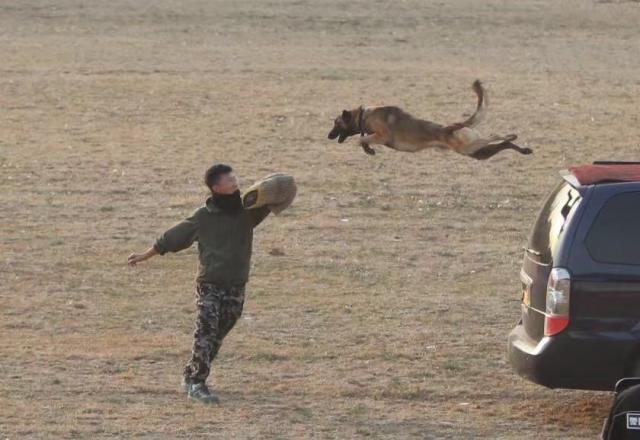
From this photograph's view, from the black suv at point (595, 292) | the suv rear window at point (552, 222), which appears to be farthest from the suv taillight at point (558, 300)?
the suv rear window at point (552, 222)

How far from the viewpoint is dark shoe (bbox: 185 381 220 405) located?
1041cm

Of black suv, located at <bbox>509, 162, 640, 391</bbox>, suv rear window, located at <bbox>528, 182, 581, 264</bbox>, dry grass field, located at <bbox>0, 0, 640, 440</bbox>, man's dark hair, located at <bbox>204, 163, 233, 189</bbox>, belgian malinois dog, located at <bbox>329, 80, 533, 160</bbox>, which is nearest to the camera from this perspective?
black suv, located at <bbox>509, 162, 640, 391</bbox>

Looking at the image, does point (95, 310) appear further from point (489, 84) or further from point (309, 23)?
point (309, 23)

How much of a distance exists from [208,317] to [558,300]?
7.60 ft

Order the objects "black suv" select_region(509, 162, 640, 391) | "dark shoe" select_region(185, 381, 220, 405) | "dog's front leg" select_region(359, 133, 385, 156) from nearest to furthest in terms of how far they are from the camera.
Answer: "black suv" select_region(509, 162, 640, 391) < "dark shoe" select_region(185, 381, 220, 405) < "dog's front leg" select_region(359, 133, 385, 156)

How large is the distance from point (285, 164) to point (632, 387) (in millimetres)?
12631

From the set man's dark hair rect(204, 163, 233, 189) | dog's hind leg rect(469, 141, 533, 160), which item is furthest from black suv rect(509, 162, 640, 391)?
dog's hind leg rect(469, 141, 533, 160)

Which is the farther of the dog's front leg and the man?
the dog's front leg

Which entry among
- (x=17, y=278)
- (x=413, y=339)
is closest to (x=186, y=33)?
(x=17, y=278)

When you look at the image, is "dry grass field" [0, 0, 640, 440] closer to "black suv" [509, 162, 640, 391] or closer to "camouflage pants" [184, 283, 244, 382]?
"camouflage pants" [184, 283, 244, 382]

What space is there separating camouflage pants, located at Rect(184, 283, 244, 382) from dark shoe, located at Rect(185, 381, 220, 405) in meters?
0.04

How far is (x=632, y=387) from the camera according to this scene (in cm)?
809

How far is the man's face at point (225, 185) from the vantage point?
10305 mm

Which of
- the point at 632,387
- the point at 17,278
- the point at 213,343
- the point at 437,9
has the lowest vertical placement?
the point at 437,9
